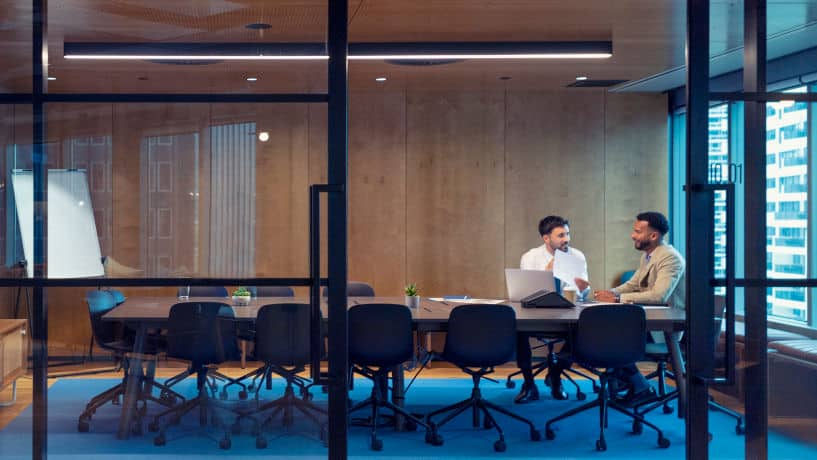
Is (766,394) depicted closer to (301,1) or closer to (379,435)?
(301,1)

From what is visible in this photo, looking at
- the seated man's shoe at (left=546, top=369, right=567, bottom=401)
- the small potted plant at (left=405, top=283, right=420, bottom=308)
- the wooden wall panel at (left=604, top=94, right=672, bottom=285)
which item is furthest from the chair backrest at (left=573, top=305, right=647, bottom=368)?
the wooden wall panel at (left=604, top=94, right=672, bottom=285)

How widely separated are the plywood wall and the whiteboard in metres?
6.43

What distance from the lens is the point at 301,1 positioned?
11.6ft

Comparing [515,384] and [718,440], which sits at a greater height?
[718,440]

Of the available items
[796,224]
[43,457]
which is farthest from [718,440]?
[43,457]

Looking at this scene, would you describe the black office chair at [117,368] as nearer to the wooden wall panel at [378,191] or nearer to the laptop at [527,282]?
the laptop at [527,282]

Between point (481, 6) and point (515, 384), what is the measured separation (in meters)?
3.96

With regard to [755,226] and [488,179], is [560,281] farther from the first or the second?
[755,226]

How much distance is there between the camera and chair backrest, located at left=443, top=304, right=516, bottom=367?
19.9 ft

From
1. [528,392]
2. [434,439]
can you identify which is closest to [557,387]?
[528,392]

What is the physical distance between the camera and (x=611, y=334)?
611 cm

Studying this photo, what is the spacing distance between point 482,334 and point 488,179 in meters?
4.22

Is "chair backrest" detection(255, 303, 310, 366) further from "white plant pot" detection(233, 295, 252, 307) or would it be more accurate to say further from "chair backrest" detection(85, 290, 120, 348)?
"chair backrest" detection(85, 290, 120, 348)

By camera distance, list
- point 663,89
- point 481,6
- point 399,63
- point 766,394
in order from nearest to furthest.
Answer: point 766,394 < point 481,6 < point 399,63 < point 663,89
